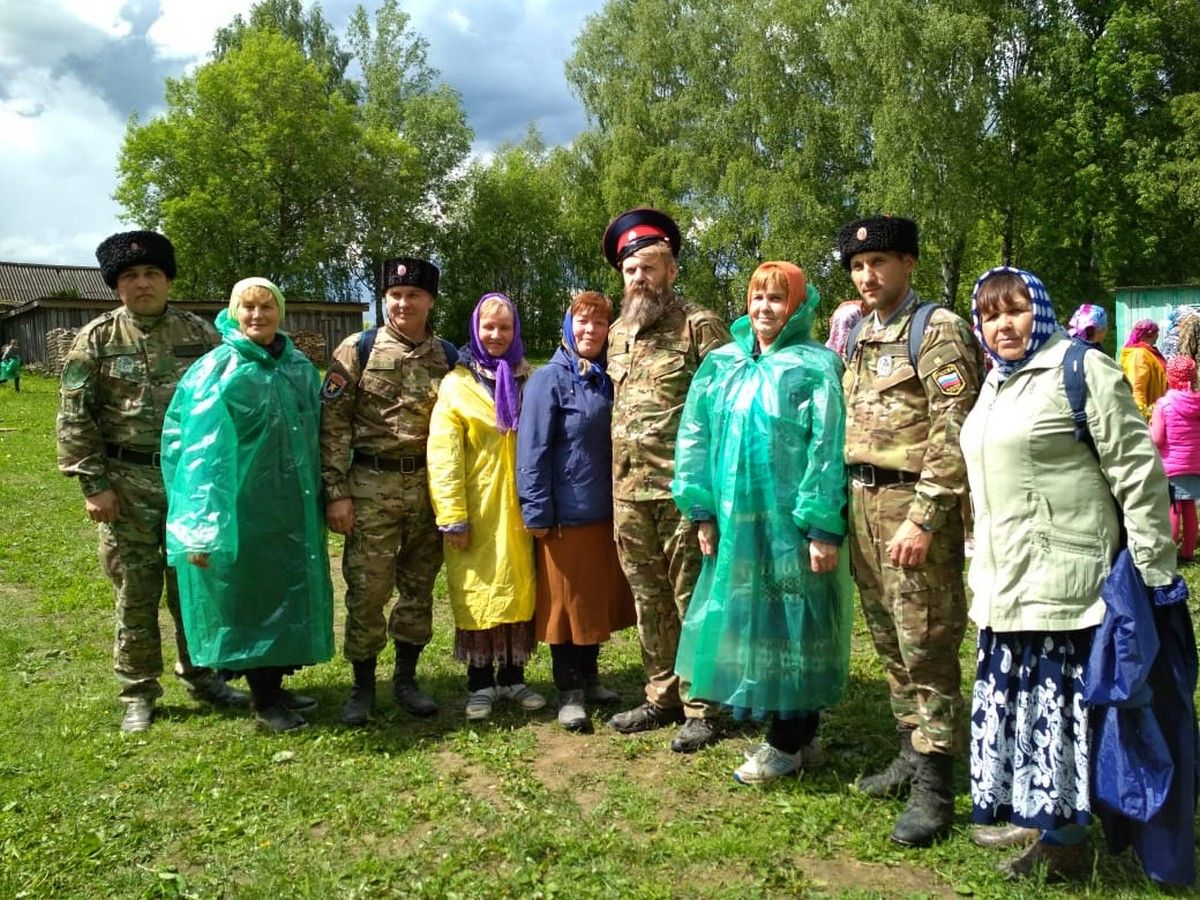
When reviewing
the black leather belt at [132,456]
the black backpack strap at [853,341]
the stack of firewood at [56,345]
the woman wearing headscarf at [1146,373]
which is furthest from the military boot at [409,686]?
the stack of firewood at [56,345]

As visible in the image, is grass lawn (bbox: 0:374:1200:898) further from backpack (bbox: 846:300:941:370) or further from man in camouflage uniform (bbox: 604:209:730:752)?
backpack (bbox: 846:300:941:370)

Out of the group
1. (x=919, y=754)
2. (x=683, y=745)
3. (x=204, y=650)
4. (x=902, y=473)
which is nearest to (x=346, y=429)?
(x=204, y=650)

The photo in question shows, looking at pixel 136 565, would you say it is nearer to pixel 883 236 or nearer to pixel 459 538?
pixel 459 538

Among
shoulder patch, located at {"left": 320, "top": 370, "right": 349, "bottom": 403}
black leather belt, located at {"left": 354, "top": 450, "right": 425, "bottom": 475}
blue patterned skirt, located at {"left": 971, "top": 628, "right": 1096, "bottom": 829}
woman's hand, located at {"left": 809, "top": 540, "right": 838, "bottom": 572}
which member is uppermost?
shoulder patch, located at {"left": 320, "top": 370, "right": 349, "bottom": 403}

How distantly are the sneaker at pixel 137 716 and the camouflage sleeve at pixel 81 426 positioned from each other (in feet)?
3.55

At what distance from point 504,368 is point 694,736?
1981 mm

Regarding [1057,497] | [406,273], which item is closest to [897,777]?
[1057,497]

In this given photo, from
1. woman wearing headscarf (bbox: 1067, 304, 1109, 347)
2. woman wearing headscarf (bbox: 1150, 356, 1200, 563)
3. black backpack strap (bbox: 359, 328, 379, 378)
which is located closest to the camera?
black backpack strap (bbox: 359, 328, 379, 378)

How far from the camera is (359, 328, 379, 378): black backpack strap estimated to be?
462cm

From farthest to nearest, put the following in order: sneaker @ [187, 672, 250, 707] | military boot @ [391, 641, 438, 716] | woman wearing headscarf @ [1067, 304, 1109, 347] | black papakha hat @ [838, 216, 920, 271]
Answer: woman wearing headscarf @ [1067, 304, 1109, 347], sneaker @ [187, 672, 250, 707], military boot @ [391, 641, 438, 716], black papakha hat @ [838, 216, 920, 271]

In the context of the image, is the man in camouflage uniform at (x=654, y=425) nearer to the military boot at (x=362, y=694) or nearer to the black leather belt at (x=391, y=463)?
the black leather belt at (x=391, y=463)

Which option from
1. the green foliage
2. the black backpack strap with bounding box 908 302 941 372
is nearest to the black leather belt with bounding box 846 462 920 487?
the black backpack strap with bounding box 908 302 941 372

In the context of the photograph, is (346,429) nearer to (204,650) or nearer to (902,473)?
(204,650)

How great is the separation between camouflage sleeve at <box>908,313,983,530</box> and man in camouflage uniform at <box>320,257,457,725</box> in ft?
7.96
